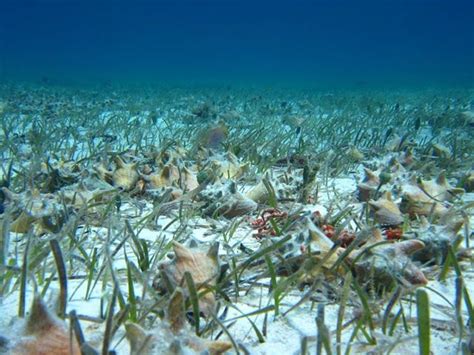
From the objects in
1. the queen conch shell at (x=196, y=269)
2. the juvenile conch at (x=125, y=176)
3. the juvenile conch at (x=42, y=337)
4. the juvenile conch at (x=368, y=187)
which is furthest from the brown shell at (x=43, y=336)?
the juvenile conch at (x=368, y=187)

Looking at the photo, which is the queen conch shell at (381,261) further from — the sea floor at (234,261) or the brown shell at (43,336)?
the brown shell at (43,336)

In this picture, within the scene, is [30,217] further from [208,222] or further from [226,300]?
[226,300]

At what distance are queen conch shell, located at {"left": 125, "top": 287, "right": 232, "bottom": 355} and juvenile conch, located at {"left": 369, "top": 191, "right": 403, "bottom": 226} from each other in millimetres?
1808

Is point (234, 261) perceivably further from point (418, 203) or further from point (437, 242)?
point (418, 203)

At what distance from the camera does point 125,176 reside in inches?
145

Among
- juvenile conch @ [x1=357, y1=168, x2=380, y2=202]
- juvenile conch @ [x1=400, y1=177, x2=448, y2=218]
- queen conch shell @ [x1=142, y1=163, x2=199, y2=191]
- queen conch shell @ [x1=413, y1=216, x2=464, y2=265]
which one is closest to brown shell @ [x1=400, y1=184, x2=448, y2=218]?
juvenile conch @ [x1=400, y1=177, x2=448, y2=218]

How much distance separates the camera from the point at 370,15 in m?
139

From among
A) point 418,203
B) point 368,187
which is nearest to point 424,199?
point 418,203

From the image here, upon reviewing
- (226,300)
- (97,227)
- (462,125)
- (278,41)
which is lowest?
(226,300)

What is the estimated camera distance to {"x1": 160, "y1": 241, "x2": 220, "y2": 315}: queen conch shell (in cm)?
177

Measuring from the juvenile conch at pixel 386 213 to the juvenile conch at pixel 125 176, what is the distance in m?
2.10

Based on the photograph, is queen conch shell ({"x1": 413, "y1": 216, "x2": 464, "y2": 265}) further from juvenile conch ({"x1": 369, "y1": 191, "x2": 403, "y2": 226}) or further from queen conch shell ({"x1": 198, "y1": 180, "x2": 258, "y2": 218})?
queen conch shell ({"x1": 198, "y1": 180, "x2": 258, "y2": 218})

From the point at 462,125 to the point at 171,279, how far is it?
7900 mm

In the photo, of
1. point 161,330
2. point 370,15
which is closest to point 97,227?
point 161,330
